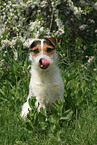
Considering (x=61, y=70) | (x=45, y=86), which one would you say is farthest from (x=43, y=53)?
(x=61, y=70)

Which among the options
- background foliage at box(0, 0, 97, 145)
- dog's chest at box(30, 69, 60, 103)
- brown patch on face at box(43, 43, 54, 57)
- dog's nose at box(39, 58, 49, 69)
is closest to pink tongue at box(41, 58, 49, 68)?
dog's nose at box(39, 58, 49, 69)

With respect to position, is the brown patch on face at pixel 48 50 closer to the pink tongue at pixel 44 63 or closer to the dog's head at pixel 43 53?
the dog's head at pixel 43 53

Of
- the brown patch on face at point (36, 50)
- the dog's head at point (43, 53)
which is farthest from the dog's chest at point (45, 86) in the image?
the brown patch on face at point (36, 50)

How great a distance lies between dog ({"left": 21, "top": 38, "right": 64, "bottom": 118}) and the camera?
269cm

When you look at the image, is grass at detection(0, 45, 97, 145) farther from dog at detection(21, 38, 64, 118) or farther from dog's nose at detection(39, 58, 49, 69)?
dog's nose at detection(39, 58, 49, 69)

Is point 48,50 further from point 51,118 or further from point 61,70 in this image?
point 61,70

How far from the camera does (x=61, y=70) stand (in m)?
4.38

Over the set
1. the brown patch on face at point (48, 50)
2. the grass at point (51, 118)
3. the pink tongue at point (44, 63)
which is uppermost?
the brown patch on face at point (48, 50)

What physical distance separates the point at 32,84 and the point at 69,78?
3.96 ft

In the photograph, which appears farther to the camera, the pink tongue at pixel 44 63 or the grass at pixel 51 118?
the pink tongue at pixel 44 63

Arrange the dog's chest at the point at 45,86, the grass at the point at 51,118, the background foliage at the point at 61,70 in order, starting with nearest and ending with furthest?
the grass at the point at 51,118
the background foliage at the point at 61,70
the dog's chest at the point at 45,86

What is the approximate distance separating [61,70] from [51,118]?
1.91 m

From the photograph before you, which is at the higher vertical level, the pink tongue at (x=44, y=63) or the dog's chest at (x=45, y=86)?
the pink tongue at (x=44, y=63)

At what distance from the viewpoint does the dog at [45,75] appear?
2.69m
